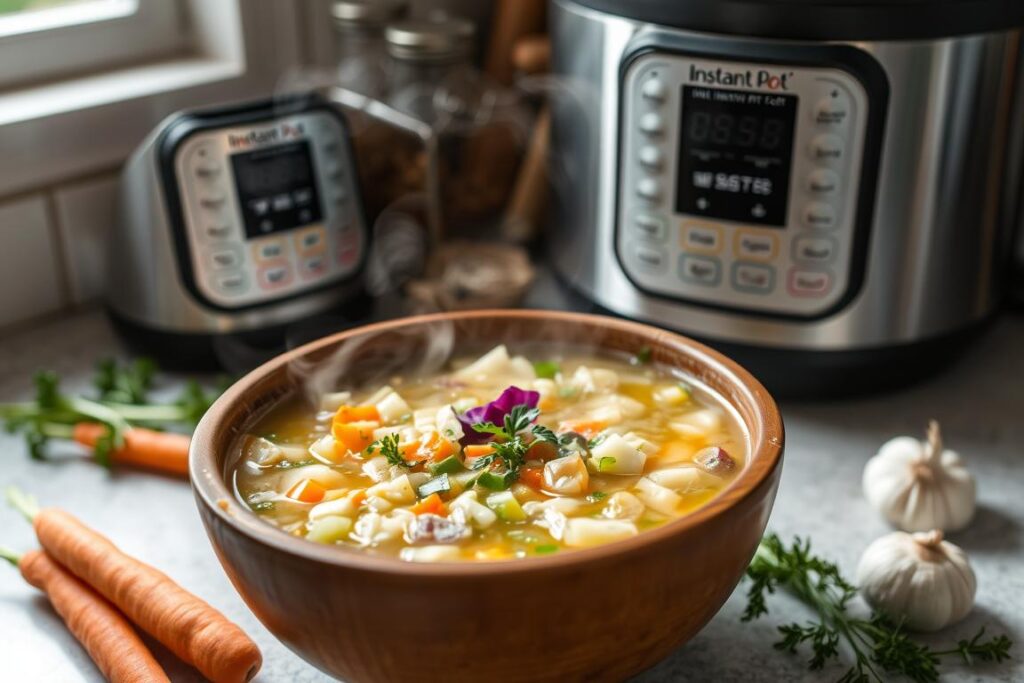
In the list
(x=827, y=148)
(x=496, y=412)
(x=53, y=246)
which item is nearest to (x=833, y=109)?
(x=827, y=148)

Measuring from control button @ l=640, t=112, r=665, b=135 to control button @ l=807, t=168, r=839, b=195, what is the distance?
6.1 inches

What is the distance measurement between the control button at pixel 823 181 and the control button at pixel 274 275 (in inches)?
22.7

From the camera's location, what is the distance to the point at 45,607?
3.15ft

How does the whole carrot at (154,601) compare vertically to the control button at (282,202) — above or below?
below

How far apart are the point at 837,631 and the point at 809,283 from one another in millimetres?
387

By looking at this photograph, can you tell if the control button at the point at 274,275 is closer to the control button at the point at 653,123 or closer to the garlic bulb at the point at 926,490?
the control button at the point at 653,123

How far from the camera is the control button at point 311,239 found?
4.28 feet

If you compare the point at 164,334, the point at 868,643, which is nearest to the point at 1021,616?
the point at 868,643

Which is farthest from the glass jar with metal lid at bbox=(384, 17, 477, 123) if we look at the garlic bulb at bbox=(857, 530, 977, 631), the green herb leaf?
the garlic bulb at bbox=(857, 530, 977, 631)

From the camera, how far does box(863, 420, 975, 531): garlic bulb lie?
1.02 meters

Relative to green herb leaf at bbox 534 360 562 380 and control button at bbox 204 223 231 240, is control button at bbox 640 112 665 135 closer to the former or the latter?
green herb leaf at bbox 534 360 562 380

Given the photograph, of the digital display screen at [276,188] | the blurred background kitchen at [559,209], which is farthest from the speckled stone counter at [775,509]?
the digital display screen at [276,188]

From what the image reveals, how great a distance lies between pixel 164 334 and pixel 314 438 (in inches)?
18.5

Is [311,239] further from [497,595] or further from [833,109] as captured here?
[497,595]
